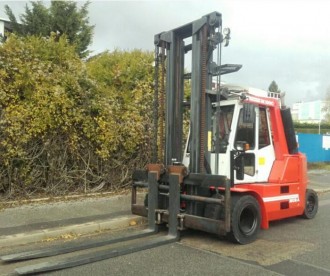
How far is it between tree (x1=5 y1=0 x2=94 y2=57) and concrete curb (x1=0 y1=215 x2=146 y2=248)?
15.6 m

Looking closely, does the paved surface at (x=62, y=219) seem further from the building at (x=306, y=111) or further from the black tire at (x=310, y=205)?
the building at (x=306, y=111)

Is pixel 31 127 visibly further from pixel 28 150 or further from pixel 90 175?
pixel 90 175

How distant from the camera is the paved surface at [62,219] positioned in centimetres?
679

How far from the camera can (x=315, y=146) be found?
20.6 m

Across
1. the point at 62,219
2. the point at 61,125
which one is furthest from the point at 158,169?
the point at 61,125

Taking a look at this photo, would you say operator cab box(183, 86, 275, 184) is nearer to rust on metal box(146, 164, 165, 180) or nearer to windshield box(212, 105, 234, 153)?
windshield box(212, 105, 234, 153)

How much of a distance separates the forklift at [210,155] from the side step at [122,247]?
17 mm

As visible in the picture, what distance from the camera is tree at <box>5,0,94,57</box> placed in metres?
22.1

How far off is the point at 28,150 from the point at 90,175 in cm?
187

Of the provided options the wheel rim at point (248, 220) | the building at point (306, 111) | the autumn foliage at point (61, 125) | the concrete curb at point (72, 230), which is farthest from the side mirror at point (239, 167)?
the building at point (306, 111)

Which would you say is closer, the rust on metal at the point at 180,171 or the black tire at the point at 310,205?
the rust on metal at the point at 180,171

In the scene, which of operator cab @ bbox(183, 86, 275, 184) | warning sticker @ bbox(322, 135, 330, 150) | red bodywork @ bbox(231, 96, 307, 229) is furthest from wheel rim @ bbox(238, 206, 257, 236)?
warning sticker @ bbox(322, 135, 330, 150)

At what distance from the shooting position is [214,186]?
247 inches

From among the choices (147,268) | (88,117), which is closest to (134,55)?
(88,117)
